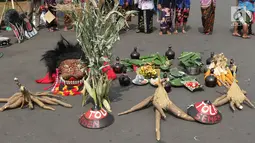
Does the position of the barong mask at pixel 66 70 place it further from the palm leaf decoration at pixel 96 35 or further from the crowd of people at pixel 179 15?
the crowd of people at pixel 179 15

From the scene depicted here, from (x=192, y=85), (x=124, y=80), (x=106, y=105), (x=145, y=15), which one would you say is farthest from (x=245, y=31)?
(x=106, y=105)

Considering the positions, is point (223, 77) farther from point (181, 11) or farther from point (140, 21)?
point (140, 21)

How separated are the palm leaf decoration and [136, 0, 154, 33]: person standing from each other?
157 inches

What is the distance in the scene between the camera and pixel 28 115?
4.75 meters

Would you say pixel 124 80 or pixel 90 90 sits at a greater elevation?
pixel 90 90

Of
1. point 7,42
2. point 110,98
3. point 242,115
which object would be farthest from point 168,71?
point 7,42

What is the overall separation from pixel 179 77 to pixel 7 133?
2910 millimetres

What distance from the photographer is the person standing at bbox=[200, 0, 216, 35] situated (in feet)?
27.9

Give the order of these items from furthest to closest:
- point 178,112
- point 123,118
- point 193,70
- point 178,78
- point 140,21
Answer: point 140,21, point 193,70, point 178,78, point 123,118, point 178,112

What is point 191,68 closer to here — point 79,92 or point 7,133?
point 79,92

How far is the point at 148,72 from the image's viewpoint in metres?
5.72

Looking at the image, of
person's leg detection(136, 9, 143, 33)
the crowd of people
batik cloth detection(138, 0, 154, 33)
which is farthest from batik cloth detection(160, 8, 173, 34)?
person's leg detection(136, 9, 143, 33)

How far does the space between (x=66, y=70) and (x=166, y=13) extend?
409 cm

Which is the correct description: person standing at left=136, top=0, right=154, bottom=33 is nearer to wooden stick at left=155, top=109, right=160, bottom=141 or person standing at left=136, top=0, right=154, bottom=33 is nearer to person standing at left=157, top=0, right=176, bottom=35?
person standing at left=157, top=0, right=176, bottom=35
